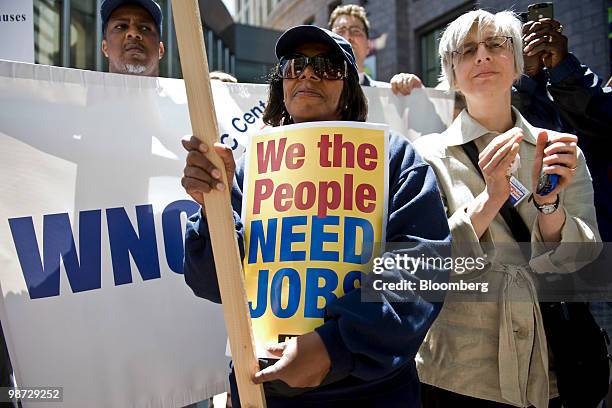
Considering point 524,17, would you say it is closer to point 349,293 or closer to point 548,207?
point 548,207

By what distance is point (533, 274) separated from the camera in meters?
1.74

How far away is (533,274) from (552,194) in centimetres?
30

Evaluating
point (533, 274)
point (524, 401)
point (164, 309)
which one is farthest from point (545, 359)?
point (164, 309)

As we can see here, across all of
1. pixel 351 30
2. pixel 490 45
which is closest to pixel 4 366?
pixel 490 45

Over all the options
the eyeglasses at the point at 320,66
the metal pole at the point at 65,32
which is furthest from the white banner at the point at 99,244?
the metal pole at the point at 65,32

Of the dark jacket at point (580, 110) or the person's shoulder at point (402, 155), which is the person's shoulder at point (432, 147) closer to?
the person's shoulder at point (402, 155)

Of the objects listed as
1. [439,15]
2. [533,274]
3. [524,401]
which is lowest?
[524,401]

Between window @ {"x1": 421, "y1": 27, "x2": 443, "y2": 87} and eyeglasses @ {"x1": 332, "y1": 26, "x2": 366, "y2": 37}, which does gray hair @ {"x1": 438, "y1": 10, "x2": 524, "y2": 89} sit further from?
window @ {"x1": 421, "y1": 27, "x2": 443, "y2": 87}

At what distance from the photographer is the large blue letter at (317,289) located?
1.33m

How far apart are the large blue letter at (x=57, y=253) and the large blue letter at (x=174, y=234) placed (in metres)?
0.27

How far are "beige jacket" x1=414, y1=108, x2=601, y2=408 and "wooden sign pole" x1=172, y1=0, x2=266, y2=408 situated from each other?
739 mm

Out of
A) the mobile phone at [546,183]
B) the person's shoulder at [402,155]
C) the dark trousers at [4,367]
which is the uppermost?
the person's shoulder at [402,155]

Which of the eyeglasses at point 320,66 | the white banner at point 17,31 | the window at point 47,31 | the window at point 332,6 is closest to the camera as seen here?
the eyeglasses at point 320,66

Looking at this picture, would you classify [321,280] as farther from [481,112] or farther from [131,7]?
[131,7]
